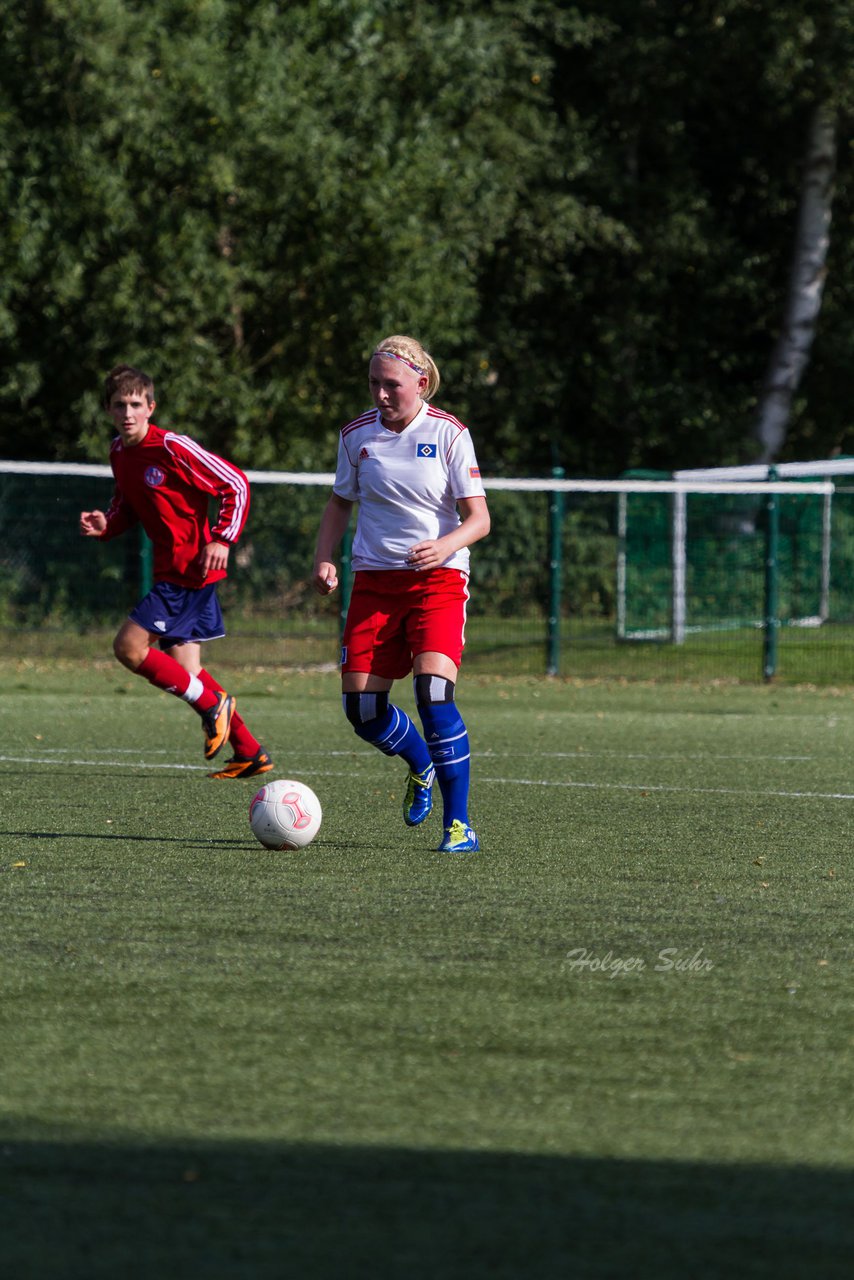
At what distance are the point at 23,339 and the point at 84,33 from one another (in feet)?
12.1

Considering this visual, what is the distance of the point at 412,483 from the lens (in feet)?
23.8

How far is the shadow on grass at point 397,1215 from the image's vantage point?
2797 mm

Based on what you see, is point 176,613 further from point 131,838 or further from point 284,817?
point 284,817

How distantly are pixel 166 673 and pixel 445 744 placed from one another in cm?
279

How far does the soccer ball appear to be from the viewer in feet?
23.2

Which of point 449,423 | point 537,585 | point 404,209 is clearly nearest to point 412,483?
point 449,423

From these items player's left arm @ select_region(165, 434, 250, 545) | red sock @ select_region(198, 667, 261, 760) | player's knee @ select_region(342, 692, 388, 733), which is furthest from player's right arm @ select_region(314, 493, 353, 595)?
red sock @ select_region(198, 667, 261, 760)

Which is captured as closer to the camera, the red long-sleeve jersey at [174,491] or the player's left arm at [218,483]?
the player's left arm at [218,483]

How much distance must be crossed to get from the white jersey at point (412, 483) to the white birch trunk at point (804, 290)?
74.8 feet

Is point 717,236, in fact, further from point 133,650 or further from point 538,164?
point 133,650

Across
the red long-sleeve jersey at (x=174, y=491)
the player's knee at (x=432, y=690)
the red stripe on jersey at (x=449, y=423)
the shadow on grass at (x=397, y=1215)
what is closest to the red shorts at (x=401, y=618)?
the player's knee at (x=432, y=690)

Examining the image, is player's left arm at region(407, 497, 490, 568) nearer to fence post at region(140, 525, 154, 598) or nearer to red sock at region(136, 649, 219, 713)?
red sock at region(136, 649, 219, 713)

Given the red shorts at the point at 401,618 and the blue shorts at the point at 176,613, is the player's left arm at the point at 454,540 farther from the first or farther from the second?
the blue shorts at the point at 176,613

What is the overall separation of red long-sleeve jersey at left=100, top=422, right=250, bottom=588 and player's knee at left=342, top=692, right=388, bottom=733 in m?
2.35
